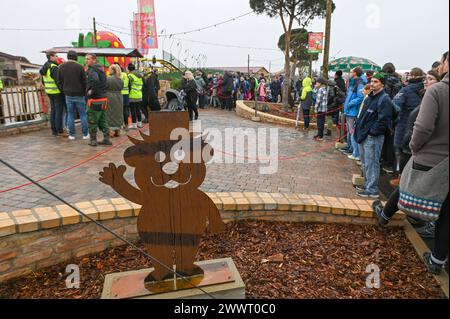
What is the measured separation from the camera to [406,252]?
323 cm

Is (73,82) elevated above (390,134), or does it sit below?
above

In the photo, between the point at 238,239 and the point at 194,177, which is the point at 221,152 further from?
the point at 194,177

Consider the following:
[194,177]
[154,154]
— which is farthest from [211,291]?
[154,154]

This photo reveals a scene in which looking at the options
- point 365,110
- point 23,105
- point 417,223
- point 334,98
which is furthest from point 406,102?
point 23,105

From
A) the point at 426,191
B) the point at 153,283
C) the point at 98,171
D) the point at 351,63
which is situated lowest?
the point at 153,283

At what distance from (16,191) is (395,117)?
559 cm

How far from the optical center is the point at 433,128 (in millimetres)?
2506

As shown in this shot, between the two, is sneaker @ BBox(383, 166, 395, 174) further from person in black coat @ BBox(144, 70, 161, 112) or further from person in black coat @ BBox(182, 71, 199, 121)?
person in black coat @ BBox(182, 71, 199, 121)

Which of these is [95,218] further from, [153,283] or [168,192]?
[168,192]

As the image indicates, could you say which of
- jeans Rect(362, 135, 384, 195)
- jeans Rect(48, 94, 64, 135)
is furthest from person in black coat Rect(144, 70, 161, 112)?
jeans Rect(362, 135, 384, 195)

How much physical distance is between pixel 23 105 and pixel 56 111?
1453 millimetres

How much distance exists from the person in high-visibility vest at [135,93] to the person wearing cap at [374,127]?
6.09 m

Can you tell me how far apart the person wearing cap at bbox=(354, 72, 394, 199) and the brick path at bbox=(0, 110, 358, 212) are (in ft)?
1.26

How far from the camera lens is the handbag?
99.0 inches
